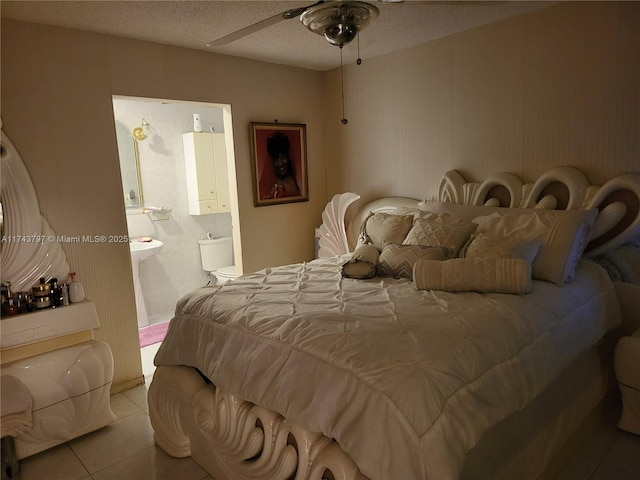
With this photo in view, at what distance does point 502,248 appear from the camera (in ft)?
7.38

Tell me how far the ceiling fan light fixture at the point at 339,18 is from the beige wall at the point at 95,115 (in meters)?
1.61

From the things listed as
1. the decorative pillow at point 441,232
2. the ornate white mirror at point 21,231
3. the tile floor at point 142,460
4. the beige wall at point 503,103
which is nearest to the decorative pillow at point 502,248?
the decorative pillow at point 441,232

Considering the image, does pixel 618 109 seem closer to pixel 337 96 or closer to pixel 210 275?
pixel 337 96

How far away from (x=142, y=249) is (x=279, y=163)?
1411 millimetres

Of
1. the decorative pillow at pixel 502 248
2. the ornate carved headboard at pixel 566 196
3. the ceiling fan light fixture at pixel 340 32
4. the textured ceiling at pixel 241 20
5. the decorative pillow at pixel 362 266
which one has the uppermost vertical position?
the textured ceiling at pixel 241 20

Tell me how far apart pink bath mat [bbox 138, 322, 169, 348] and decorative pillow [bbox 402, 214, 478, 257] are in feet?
8.23

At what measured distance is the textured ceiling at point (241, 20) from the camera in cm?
243

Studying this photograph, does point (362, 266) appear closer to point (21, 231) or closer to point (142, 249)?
point (21, 231)

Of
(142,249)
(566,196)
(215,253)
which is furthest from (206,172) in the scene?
(566,196)

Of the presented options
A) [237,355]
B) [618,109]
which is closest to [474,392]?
[237,355]

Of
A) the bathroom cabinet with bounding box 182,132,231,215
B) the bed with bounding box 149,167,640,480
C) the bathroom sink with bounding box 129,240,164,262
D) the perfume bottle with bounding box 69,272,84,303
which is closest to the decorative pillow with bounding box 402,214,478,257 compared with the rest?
the bed with bounding box 149,167,640,480

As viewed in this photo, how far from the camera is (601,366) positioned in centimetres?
246

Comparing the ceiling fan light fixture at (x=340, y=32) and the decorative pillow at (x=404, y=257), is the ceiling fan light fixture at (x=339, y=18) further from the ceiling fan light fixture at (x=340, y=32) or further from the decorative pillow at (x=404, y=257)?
the decorative pillow at (x=404, y=257)

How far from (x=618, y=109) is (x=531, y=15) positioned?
80 centimetres
